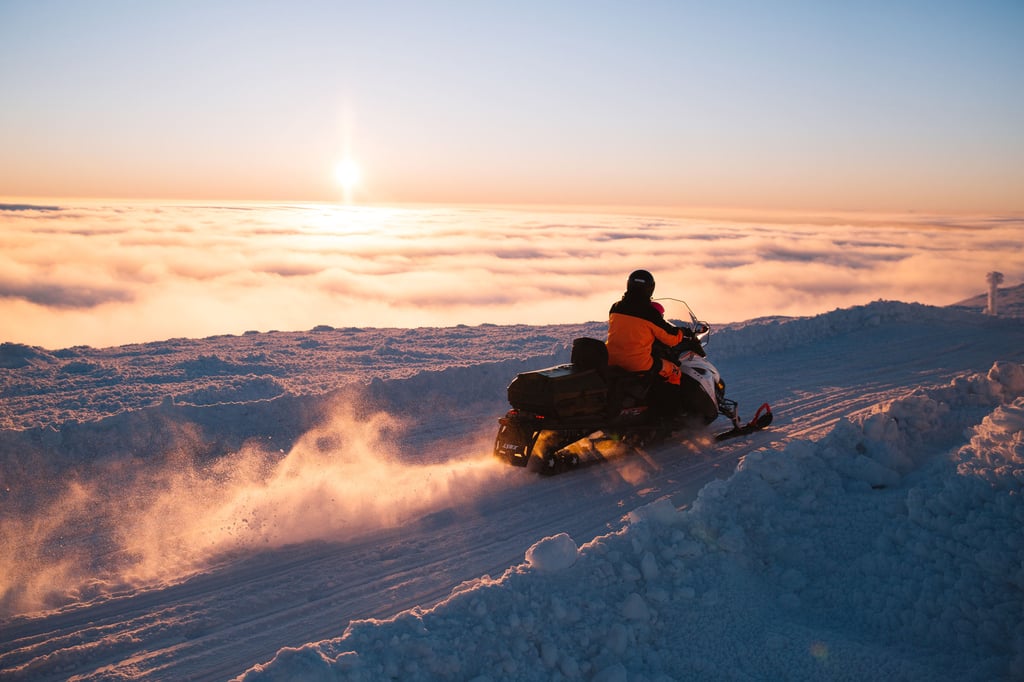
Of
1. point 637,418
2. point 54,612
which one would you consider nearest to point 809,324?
point 637,418

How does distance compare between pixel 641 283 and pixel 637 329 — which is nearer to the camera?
pixel 641 283

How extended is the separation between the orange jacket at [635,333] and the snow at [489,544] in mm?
1116

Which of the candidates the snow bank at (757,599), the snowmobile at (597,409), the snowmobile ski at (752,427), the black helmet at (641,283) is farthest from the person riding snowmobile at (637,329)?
the snow bank at (757,599)

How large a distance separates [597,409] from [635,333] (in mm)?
940

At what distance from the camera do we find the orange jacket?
7637 mm

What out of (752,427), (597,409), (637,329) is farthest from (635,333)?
(752,427)

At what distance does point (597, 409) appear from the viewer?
7.61 metres

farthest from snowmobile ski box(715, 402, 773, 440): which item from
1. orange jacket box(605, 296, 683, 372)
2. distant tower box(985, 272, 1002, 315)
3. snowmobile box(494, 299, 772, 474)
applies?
distant tower box(985, 272, 1002, 315)

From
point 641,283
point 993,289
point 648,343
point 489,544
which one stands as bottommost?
point 489,544

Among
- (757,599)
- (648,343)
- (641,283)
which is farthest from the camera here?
(648,343)

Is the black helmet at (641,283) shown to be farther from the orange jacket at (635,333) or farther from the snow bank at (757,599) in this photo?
the snow bank at (757,599)

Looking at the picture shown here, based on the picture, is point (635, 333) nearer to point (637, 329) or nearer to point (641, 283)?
point (637, 329)

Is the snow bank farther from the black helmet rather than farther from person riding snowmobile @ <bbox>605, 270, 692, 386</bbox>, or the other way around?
the black helmet

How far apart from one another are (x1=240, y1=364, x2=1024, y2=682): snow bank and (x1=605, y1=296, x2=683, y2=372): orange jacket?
100 inches
